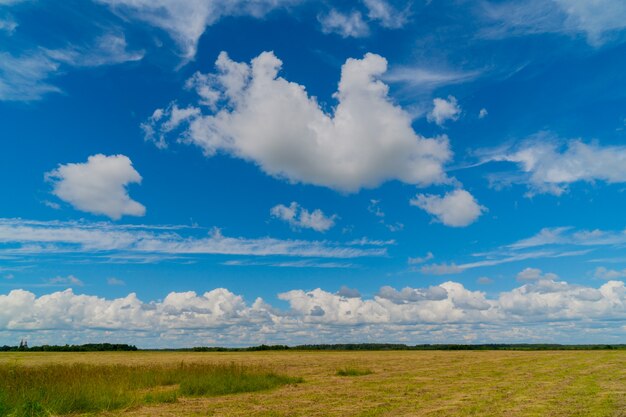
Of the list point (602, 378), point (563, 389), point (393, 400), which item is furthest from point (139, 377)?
point (602, 378)

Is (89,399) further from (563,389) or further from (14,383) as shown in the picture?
(563,389)

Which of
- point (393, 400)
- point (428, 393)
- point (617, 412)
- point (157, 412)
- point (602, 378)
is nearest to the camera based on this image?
point (617, 412)

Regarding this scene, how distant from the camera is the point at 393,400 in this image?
19.7 metres

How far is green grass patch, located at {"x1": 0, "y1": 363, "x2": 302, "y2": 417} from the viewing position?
60.3 ft

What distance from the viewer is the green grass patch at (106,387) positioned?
60.3 feet

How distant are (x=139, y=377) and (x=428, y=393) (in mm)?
17402

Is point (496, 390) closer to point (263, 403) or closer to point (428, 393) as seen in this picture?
point (428, 393)

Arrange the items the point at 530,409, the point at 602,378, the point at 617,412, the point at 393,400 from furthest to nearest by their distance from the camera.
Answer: the point at 602,378 → the point at 393,400 → the point at 530,409 → the point at 617,412

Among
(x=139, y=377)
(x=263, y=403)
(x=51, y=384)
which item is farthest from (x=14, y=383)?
(x=263, y=403)

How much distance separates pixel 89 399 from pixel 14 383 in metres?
5.57

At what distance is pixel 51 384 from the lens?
22.8 m

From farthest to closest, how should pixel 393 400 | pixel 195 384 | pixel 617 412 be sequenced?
pixel 195 384, pixel 393 400, pixel 617 412

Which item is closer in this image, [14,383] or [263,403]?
[263,403]

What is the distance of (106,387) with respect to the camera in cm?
2359
